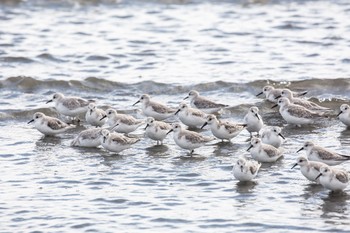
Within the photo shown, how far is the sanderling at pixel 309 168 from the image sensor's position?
12617 mm

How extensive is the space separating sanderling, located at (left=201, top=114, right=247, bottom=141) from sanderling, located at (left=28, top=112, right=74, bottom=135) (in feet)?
9.06

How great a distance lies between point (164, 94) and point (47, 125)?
4.06m

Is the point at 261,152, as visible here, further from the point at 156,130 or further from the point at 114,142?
the point at 114,142

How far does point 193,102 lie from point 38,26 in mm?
9625

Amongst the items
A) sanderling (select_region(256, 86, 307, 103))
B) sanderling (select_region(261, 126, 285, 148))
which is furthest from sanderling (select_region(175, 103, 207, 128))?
sanderling (select_region(256, 86, 307, 103))

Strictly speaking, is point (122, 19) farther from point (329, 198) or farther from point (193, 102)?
point (329, 198)

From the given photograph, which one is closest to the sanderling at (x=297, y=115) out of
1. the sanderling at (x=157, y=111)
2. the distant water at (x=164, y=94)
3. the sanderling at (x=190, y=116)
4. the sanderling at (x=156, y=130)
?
the distant water at (x=164, y=94)

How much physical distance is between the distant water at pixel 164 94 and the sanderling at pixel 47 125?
0.17m

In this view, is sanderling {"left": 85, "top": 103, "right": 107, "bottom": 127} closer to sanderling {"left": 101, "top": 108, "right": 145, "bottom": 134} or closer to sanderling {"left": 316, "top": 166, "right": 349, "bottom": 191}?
sanderling {"left": 101, "top": 108, "right": 145, "bottom": 134}

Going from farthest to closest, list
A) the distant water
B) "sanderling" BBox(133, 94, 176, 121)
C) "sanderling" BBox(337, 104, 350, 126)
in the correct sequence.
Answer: "sanderling" BBox(133, 94, 176, 121)
"sanderling" BBox(337, 104, 350, 126)
the distant water

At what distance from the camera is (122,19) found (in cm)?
2709

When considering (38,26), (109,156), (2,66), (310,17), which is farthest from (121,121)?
(310,17)

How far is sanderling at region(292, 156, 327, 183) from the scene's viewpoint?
12617 millimetres

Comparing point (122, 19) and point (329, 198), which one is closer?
point (329, 198)
